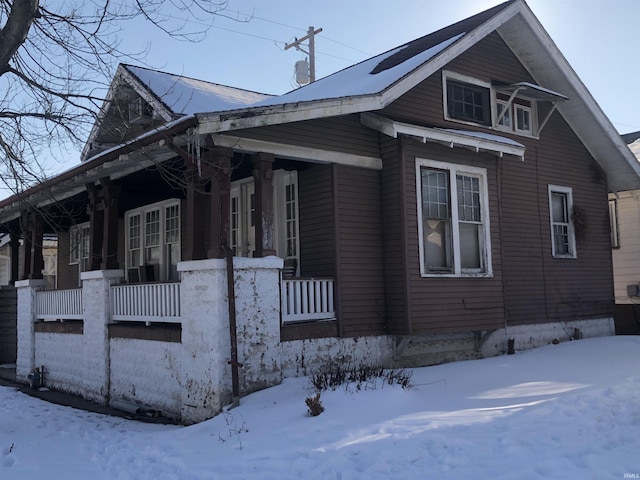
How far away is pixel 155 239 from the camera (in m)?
15.1

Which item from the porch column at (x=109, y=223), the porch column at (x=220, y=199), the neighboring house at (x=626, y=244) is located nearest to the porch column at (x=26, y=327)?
the porch column at (x=109, y=223)

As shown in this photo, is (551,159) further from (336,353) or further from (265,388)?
(265,388)

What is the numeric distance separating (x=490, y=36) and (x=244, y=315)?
8.08 metres

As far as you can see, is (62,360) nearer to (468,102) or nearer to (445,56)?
(445,56)

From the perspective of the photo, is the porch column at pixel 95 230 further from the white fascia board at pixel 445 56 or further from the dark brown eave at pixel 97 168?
the white fascia board at pixel 445 56

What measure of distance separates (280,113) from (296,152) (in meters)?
1.05

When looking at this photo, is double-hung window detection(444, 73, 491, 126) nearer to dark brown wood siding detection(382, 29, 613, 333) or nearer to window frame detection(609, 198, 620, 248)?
dark brown wood siding detection(382, 29, 613, 333)

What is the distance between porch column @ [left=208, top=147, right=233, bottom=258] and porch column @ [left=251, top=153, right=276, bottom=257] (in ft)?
2.01

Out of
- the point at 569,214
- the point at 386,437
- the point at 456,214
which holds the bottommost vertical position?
the point at 386,437

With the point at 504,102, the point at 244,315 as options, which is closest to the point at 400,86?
the point at 504,102

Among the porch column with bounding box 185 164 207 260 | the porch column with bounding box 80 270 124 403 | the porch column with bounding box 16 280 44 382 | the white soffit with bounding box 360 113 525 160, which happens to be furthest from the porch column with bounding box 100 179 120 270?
the white soffit with bounding box 360 113 525 160

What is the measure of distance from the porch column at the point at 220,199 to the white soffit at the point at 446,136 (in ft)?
9.17

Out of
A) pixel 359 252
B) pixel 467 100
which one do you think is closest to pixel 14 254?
pixel 359 252

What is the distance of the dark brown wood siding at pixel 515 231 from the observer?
1083 cm
